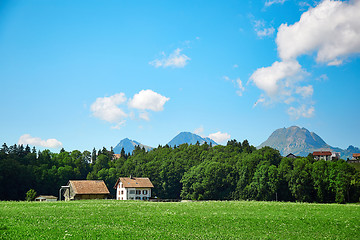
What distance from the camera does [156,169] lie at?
124938 mm

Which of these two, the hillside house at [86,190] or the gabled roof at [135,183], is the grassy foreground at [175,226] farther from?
the gabled roof at [135,183]

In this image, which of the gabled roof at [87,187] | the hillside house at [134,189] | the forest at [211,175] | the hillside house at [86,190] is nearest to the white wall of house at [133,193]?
the hillside house at [134,189]

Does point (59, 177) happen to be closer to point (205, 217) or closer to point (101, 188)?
point (101, 188)

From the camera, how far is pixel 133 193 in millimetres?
109188

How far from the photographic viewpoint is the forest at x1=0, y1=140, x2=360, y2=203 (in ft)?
270

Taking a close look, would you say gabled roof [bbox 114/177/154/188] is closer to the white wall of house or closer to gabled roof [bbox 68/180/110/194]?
the white wall of house

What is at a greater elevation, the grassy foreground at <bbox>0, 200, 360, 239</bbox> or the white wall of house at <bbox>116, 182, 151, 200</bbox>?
the grassy foreground at <bbox>0, 200, 360, 239</bbox>

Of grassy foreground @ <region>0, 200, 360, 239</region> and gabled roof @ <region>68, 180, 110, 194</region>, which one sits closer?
grassy foreground @ <region>0, 200, 360, 239</region>

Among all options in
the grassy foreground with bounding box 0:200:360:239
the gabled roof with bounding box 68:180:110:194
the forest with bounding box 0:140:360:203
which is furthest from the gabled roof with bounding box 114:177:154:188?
the grassy foreground with bounding box 0:200:360:239

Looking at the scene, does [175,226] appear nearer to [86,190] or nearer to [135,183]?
[86,190]

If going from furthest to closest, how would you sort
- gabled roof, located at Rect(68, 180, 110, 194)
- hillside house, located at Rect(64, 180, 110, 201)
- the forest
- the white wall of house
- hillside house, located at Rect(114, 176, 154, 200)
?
hillside house, located at Rect(114, 176, 154, 200)
the white wall of house
gabled roof, located at Rect(68, 180, 110, 194)
hillside house, located at Rect(64, 180, 110, 201)
the forest

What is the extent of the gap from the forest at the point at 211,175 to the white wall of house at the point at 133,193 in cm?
779

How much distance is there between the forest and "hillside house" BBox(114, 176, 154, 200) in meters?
7.34

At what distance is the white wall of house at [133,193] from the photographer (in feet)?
355
